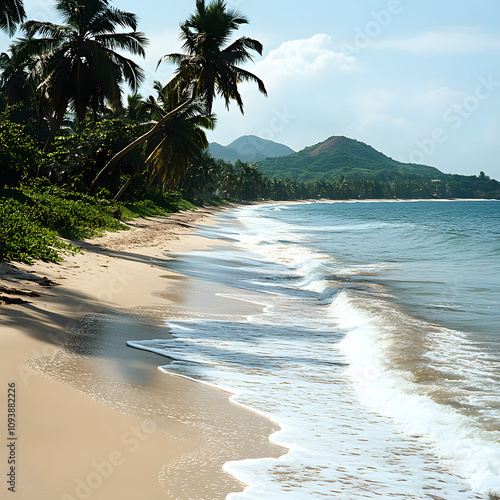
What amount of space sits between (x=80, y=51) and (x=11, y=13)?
14.1ft

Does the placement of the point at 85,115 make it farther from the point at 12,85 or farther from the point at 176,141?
the point at 12,85

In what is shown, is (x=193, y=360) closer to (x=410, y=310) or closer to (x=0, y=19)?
(x=410, y=310)

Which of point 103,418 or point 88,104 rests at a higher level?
point 88,104

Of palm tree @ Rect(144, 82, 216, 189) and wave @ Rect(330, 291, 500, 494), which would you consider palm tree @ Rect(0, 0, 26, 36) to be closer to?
palm tree @ Rect(144, 82, 216, 189)

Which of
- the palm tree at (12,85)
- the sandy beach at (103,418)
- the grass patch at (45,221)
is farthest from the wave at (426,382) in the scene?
the palm tree at (12,85)

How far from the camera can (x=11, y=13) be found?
17.8 metres

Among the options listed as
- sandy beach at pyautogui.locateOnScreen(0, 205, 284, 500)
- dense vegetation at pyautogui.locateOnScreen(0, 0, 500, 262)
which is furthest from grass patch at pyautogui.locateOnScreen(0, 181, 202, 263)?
sandy beach at pyautogui.locateOnScreen(0, 205, 284, 500)

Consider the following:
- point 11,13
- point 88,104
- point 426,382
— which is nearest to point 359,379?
point 426,382

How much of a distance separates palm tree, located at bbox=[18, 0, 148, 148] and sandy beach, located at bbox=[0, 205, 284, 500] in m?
17.3

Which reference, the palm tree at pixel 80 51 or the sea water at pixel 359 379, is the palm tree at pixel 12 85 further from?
the sea water at pixel 359 379

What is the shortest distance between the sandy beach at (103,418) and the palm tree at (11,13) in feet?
48.6

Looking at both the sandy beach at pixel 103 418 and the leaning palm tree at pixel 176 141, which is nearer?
the sandy beach at pixel 103 418

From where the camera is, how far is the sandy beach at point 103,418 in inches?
113

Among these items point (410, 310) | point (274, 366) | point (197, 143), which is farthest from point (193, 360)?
point (197, 143)
